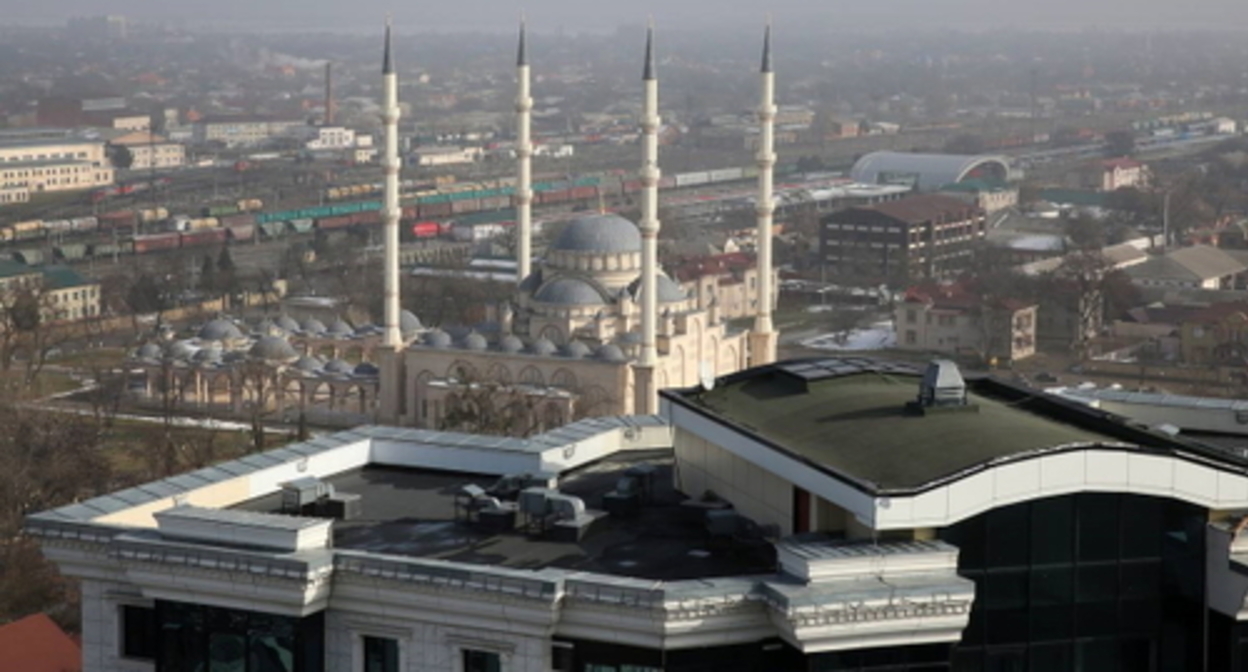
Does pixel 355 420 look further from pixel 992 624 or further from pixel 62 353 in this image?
pixel 992 624

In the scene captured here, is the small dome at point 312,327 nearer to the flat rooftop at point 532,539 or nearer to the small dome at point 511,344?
the small dome at point 511,344

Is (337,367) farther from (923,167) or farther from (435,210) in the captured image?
(923,167)

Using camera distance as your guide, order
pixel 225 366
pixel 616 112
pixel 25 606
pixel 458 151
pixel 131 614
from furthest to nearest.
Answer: pixel 616 112
pixel 458 151
pixel 225 366
pixel 25 606
pixel 131 614

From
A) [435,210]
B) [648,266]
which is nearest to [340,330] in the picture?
[648,266]

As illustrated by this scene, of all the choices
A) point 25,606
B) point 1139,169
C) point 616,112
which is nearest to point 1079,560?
point 25,606

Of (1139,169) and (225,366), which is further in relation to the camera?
(1139,169)

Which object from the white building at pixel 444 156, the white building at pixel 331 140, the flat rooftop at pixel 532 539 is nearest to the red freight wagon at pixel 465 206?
the white building at pixel 444 156
